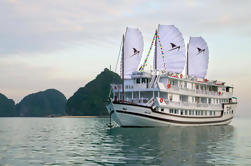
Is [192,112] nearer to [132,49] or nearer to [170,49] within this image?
[170,49]

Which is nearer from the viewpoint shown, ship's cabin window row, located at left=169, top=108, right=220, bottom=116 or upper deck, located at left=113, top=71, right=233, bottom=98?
upper deck, located at left=113, top=71, right=233, bottom=98

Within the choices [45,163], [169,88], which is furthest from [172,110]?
[45,163]

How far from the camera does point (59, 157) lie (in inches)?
701

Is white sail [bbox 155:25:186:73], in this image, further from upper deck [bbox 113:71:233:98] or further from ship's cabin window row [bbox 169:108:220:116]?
ship's cabin window row [bbox 169:108:220:116]

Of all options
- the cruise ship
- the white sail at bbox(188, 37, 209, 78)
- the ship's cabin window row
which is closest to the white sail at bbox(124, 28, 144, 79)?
the cruise ship

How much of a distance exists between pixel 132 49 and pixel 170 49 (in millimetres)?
5859

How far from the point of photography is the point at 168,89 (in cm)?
4134

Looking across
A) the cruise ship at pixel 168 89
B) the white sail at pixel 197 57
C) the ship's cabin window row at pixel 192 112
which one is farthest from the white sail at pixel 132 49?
the white sail at pixel 197 57

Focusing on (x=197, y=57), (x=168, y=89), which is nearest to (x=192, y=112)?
(x=168, y=89)

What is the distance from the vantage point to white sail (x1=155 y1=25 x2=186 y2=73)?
47812 mm

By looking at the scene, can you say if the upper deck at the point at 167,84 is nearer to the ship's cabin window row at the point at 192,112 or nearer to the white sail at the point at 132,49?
the ship's cabin window row at the point at 192,112

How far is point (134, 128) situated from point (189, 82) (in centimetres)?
1272

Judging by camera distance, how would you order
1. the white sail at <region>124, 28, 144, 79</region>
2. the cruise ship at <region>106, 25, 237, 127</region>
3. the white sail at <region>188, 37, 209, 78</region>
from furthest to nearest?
the white sail at <region>188, 37, 209, 78</region> → the white sail at <region>124, 28, 144, 79</region> → the cruise ship at <region>106, 25, 237, 127</region>

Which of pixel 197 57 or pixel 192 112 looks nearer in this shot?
pixel 192 112
